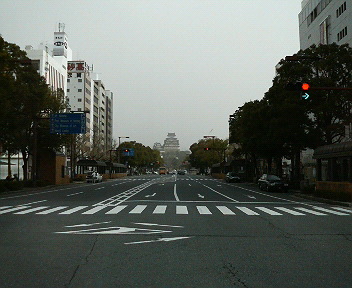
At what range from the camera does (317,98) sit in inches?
1319

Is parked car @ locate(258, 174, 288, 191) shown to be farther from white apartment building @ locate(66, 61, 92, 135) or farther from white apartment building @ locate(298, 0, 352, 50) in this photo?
white apartment building @ locate(66, 61, 92, 135)

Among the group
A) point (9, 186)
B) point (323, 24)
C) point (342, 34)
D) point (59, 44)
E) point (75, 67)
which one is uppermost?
point (59, 44)

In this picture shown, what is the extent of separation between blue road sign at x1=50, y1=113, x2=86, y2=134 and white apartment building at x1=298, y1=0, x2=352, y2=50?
107ft

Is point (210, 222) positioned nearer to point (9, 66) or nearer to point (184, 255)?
point (184, 255)

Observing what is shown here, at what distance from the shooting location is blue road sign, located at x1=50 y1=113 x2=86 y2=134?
40156mm

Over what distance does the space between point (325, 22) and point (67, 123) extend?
3855 centimetres

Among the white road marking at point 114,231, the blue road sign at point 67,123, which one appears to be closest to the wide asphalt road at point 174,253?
the white road marking at point 114,231

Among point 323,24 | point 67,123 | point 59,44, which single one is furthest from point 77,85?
point 67,123

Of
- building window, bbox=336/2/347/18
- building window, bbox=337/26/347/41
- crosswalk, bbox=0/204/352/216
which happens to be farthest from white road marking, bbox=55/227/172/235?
building window, bbox=336/2/347/18

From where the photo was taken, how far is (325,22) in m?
58.7

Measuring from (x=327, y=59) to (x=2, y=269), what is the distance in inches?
1206

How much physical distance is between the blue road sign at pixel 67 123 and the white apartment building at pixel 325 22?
32469 mm

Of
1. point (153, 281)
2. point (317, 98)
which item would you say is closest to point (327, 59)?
point (317, 98)

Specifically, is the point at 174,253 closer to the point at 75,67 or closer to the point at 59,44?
the point at 59,44
